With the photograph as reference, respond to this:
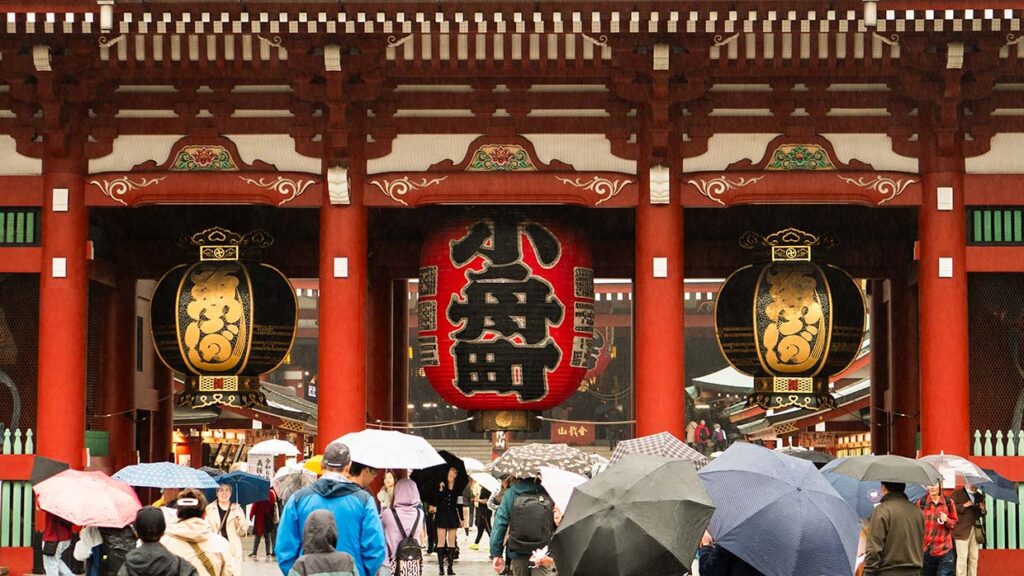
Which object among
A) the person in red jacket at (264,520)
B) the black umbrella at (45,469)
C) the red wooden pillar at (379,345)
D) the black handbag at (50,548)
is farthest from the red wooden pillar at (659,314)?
the person in red jacket at (264,520)

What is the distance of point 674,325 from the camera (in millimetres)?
16266

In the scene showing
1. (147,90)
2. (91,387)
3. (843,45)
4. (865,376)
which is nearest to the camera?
(843,45)

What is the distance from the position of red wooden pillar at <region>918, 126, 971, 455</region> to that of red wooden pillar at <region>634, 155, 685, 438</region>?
102 inches

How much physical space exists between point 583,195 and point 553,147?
64cm

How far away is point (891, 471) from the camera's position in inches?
446

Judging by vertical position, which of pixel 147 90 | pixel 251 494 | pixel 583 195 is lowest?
pixel 251 494

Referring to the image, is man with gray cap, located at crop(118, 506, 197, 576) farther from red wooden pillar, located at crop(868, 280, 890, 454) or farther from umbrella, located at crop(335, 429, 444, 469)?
red wooden pillar, located at crop(868, 280, 890, 454)

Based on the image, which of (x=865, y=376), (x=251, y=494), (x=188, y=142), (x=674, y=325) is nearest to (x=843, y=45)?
(x=674, y=325)

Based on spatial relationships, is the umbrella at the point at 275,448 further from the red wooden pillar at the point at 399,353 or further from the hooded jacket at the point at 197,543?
the hooded jacket at the point at 197,543

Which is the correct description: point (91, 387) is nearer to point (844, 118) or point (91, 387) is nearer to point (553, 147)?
point (553, 147)

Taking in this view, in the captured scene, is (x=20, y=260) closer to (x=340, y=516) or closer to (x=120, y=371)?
(x=120, y=371)

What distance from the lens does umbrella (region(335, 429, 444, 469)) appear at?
1205cm

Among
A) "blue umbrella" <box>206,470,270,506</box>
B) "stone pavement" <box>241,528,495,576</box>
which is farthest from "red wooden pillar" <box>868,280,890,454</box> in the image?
"blue umbrella" <box>206,470,270,506</box>

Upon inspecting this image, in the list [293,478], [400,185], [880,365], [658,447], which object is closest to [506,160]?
[400,185]
